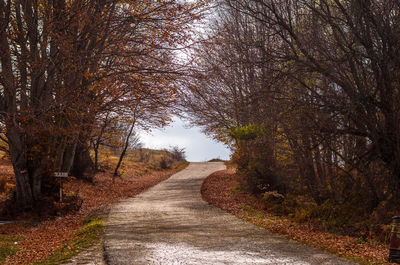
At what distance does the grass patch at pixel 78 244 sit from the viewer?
805cm

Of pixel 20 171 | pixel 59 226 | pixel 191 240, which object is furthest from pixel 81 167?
pixel 191 240

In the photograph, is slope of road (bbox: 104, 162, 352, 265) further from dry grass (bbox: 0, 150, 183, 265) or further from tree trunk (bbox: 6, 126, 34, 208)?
tree trunk (bbox: 6, 126, 34, 208)

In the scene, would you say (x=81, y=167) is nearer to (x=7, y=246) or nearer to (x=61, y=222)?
(x=61, y=222)

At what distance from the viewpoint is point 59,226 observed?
12.9 metres

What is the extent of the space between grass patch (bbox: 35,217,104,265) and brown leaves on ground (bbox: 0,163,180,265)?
0.27 m

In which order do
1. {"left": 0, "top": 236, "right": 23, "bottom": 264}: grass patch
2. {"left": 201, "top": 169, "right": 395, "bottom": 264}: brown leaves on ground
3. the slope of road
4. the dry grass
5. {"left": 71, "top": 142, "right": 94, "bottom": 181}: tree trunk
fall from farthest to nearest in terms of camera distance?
{"left": 71, "top": 142, "right": 94, "bottom": 181}: tree trunk → the dry grass → {"left": 0, "top": 236, "right": 23, "bottom": 264}: grass patch → {"left": 201, "top": 169, "right": 395, "bottom": 264}: brown leaves on ground → the slope of road

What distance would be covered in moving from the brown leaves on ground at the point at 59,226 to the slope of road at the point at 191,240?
118 centimetres

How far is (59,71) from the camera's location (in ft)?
45.9

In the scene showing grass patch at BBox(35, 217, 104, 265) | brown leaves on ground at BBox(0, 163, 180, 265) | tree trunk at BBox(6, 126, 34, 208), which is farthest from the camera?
tree trunk at BBox(6, 126, 34, 208)

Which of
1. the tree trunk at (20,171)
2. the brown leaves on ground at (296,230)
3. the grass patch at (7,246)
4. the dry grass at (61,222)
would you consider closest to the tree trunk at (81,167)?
the dry grass at (61,222)

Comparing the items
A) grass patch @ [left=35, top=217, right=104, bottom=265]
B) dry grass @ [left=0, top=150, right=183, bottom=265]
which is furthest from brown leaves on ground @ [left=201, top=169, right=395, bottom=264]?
dry grass @ [left=0, top=150, right=183, bottom=265]

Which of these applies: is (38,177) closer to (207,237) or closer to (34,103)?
(34,103)

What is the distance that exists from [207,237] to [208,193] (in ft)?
32.4

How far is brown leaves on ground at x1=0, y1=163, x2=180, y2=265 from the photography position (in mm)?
9273
